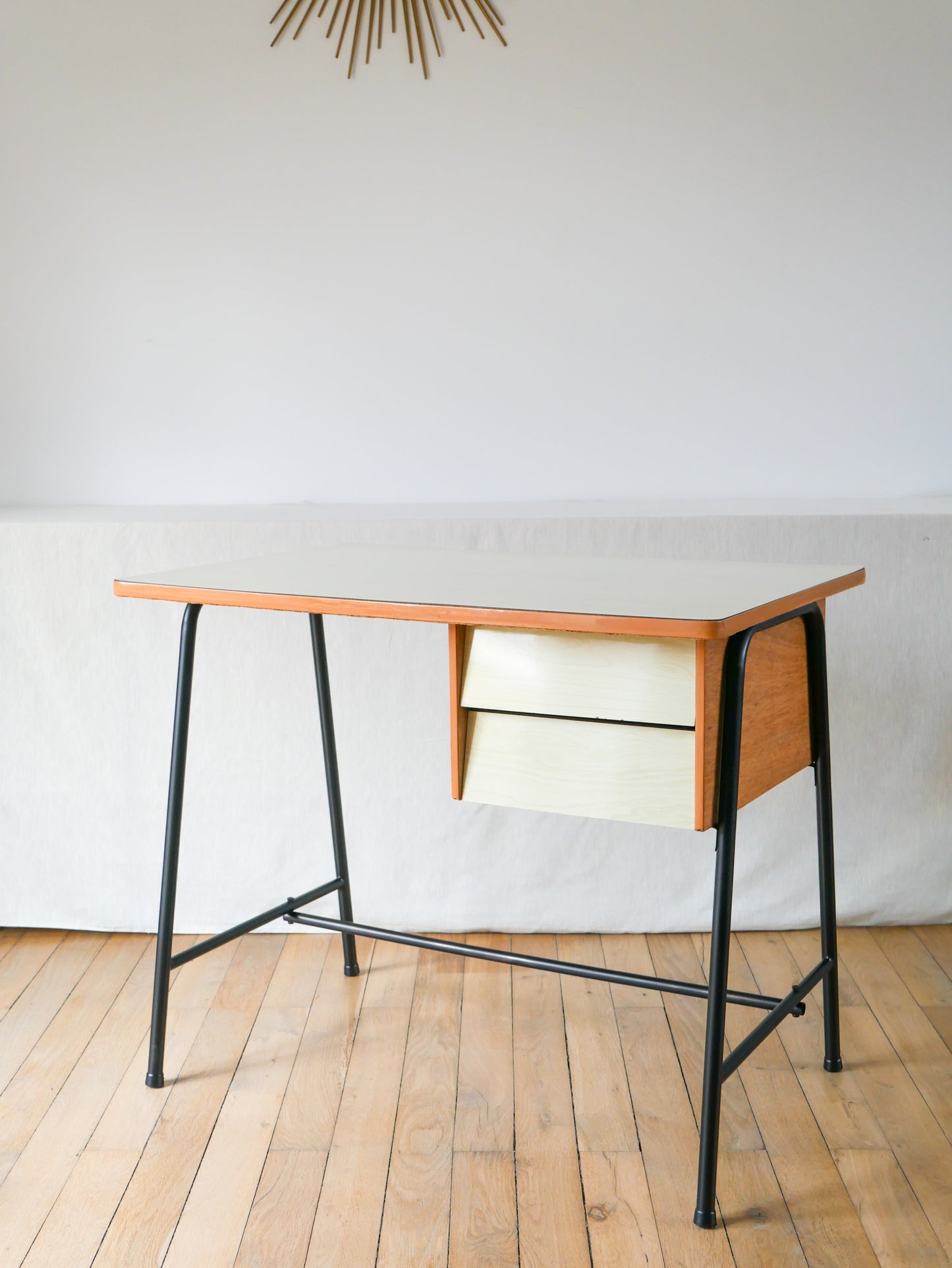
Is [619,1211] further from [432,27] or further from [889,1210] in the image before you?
[432,27]

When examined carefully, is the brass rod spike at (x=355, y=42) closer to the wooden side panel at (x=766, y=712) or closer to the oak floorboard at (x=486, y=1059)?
the wooden side panel at (x=766, y=712)

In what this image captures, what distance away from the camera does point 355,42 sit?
239 centimetres

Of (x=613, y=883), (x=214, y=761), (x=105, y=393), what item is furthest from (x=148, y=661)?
(x=613, y=883)

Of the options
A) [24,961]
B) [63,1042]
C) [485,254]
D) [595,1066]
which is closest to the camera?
[595,1066]

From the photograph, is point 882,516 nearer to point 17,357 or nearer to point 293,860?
point 293,860

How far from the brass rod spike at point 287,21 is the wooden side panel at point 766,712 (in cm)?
169

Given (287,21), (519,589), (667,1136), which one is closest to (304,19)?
(287,21)

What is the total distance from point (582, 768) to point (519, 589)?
0.84 feet

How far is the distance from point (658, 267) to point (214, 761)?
141cm

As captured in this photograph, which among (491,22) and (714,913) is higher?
(491,22)

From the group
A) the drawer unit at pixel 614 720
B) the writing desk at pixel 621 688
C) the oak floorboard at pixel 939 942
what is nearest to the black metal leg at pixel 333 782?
the writing desk at pixel 621 688

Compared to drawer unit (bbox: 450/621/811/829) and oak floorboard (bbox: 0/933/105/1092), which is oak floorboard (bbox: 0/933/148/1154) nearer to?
oak floorboard (bbox: 0/933/105/1092)

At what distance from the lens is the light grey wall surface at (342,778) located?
231 centimetres

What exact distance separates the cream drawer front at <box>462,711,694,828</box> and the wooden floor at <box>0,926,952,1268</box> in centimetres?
51
